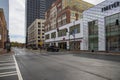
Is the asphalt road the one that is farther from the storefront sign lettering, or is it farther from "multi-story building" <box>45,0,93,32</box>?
"multi-story building" <box>45,0,93,32</box>

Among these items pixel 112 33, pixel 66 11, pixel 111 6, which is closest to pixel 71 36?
pixel 66 11

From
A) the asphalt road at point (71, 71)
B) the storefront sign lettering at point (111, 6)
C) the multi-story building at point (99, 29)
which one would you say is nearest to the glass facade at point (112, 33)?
the multi-story building at point (99, 29)

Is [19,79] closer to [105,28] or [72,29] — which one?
[105,28]

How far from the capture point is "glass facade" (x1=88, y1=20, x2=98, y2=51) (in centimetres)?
5108

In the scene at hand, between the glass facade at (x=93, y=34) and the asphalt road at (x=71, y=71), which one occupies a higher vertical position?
the glass facade at (x=93, y=34)

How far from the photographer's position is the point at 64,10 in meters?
79.1

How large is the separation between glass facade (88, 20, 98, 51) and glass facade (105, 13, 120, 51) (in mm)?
5417

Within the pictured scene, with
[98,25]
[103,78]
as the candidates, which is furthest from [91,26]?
[103,78]

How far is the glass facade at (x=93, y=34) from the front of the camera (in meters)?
51.1

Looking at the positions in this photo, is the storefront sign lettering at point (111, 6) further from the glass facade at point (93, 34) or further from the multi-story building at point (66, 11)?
the multi-story building at point (66, 11)

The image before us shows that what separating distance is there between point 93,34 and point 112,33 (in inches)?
369

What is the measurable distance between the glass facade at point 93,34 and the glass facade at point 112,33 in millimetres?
5417

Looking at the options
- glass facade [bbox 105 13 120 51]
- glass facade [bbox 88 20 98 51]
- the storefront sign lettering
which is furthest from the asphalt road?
glass facade [bbox 88 20 98 51]

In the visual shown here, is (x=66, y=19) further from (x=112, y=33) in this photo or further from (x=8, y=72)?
(x=8, y=72)
